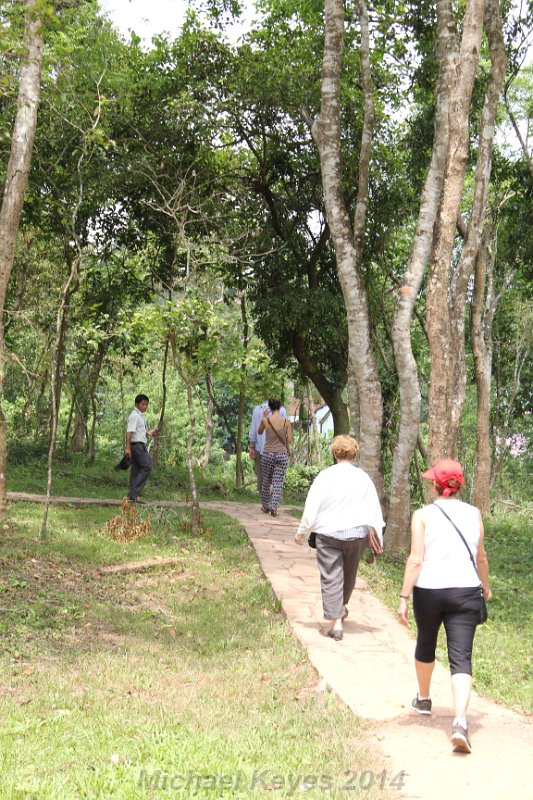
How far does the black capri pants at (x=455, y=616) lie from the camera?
4.65m

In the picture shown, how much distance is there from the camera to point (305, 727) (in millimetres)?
4828

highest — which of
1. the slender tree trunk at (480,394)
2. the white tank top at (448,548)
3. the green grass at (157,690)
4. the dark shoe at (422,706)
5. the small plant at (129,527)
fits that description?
the slender tree trunk at (480,394)

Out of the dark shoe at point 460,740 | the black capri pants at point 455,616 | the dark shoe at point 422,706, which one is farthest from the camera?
the dark shoe at point 422,706

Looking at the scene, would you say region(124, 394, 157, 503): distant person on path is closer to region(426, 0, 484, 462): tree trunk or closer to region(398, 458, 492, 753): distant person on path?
region(426, 0, 484, 462): tree trunk

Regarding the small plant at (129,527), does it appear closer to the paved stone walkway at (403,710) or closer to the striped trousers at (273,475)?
the striped trousers at (273,475)

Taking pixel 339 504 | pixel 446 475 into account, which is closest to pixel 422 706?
pixel 446 475

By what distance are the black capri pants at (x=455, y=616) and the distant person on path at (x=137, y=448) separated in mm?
8320

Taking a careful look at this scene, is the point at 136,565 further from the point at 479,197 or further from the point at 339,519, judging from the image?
the point at 479,197

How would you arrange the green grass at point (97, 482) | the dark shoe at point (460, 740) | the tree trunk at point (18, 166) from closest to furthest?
the dark shoe at point (460, 740)
the tree trunk at point (18, 166)
the green grass at point (97, 482)

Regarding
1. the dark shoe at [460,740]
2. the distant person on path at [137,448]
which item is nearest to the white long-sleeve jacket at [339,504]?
the dark shoe at [460,740]

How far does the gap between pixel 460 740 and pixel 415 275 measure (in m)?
6.62

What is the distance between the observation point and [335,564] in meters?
6.82

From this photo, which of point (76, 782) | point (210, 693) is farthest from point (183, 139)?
point (76, 782)

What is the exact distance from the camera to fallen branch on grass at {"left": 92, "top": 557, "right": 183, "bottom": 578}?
9.21 m
